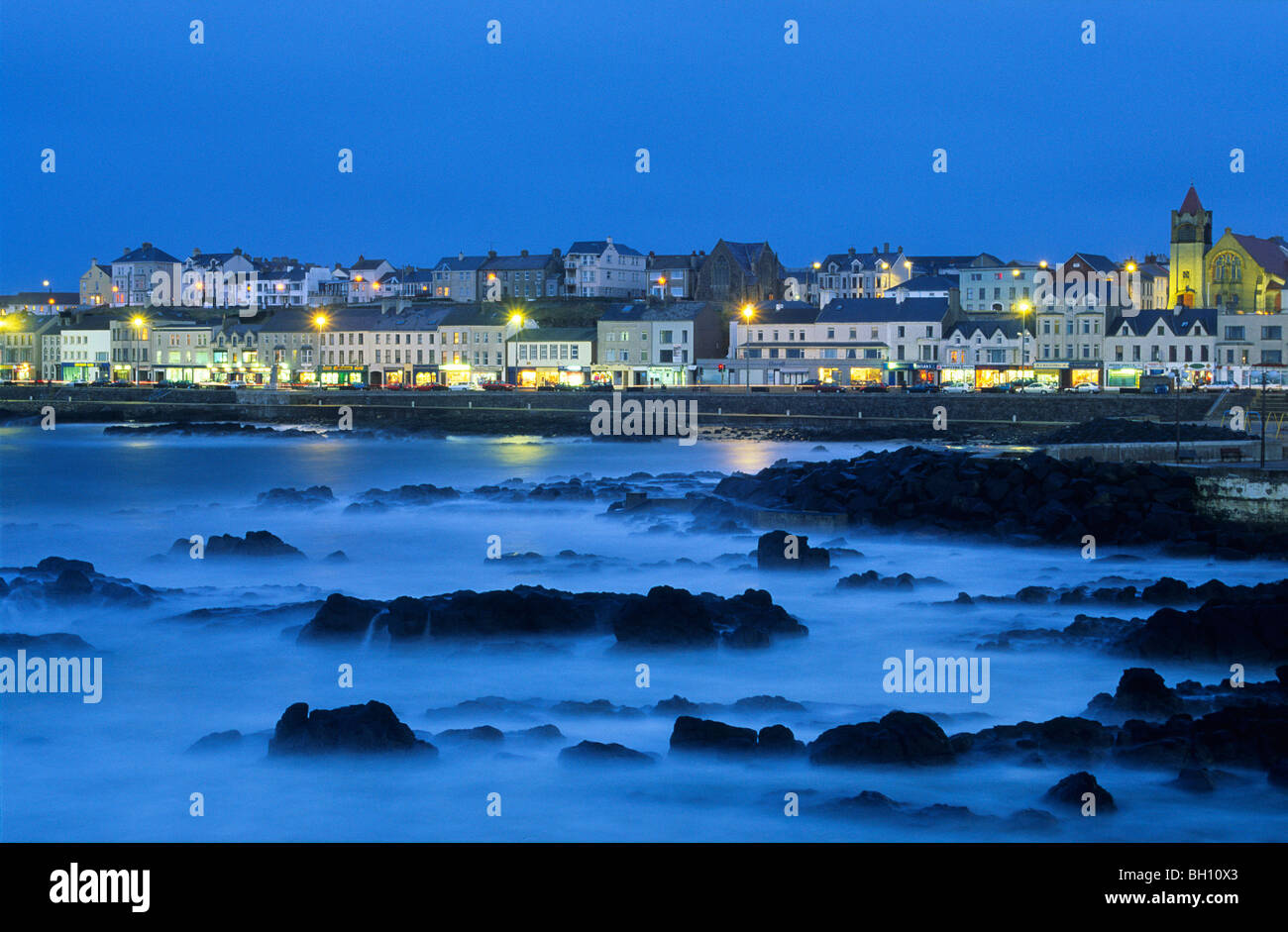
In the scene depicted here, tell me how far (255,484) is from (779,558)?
82.5 feet

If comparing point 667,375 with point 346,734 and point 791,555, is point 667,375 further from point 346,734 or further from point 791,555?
point 346,734

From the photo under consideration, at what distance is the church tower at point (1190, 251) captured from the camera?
87.3m

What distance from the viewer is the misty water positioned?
11.7m

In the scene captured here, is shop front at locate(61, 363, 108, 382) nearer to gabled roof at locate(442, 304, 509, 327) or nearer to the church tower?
gabled roof at locate(442, 304, 509, 327)

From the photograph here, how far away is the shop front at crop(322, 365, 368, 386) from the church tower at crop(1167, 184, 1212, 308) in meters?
52.3

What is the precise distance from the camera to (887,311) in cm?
7669

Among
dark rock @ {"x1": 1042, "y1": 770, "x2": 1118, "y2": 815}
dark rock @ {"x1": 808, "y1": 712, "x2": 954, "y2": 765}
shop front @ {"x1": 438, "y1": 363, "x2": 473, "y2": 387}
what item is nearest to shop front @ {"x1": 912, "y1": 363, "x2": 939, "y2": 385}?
shop front @ {"x1": 438, "y1": 363, "x2": 473, "y2": 387}

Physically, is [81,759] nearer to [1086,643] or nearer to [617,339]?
[1086,643]

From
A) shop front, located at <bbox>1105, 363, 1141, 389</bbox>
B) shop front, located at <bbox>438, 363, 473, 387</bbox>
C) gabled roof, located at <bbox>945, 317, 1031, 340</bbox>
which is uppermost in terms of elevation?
gabled roof, located at <bbox>945, 317, 1031, 340</bbox>

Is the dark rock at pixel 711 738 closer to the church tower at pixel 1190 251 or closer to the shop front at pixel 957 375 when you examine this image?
the shop front at pixel 957 375

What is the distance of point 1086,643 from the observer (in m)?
17.0

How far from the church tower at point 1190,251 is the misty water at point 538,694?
6763cm

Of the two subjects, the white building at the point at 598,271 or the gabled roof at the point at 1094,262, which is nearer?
the gabled roof at the point at 1094,262

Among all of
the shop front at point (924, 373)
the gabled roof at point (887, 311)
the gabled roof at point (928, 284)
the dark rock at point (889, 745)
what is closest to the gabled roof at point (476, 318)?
the gabled roof at point (887, 311)
